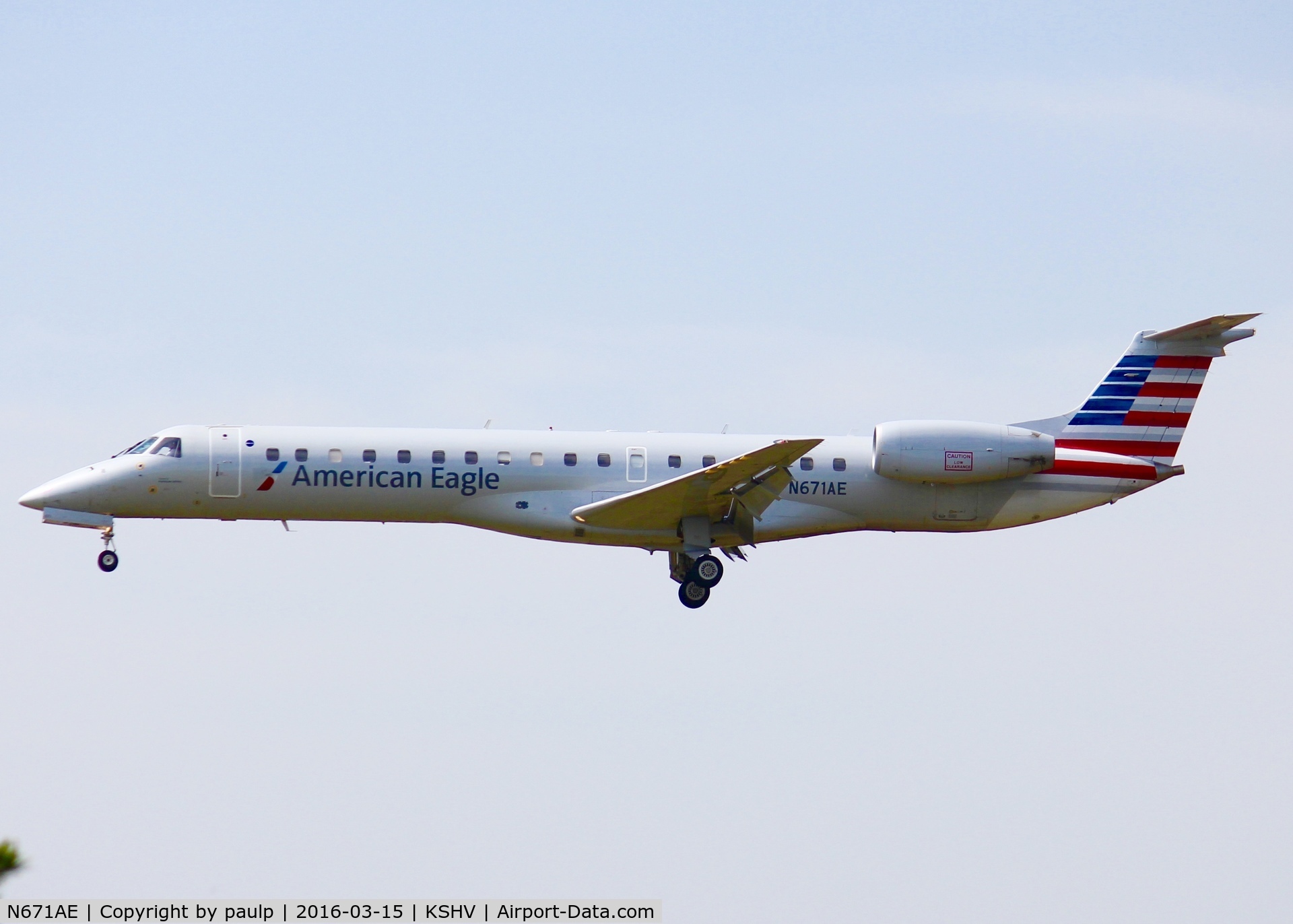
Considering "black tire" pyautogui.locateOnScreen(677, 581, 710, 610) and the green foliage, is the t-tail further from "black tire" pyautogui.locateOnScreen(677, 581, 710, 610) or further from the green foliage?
the green foliage

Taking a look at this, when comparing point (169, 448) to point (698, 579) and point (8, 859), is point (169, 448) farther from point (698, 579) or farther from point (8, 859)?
point (8, 859)

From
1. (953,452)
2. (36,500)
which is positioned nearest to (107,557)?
(36,500)

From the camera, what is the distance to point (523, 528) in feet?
90.3

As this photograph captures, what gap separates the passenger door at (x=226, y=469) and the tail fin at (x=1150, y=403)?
47.9 feet

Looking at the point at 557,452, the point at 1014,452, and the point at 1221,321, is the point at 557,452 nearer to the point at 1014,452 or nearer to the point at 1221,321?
the point at 1014,452

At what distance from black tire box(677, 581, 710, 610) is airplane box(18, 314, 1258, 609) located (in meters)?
0.02

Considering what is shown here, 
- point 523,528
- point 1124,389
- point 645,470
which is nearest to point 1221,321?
point 1124,389

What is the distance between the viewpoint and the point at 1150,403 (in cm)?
2964

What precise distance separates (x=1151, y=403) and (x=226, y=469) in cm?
1746

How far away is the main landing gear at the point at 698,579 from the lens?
27.8 metres

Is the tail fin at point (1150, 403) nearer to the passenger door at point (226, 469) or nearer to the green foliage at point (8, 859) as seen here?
the passenger door at point (226, 469)

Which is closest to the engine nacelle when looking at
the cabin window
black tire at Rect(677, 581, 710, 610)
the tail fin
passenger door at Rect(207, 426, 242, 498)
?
the tail fin

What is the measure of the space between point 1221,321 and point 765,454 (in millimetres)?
9798

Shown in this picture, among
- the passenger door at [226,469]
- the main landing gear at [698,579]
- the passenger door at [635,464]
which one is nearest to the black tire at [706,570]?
the main landing gear at [698,579]
